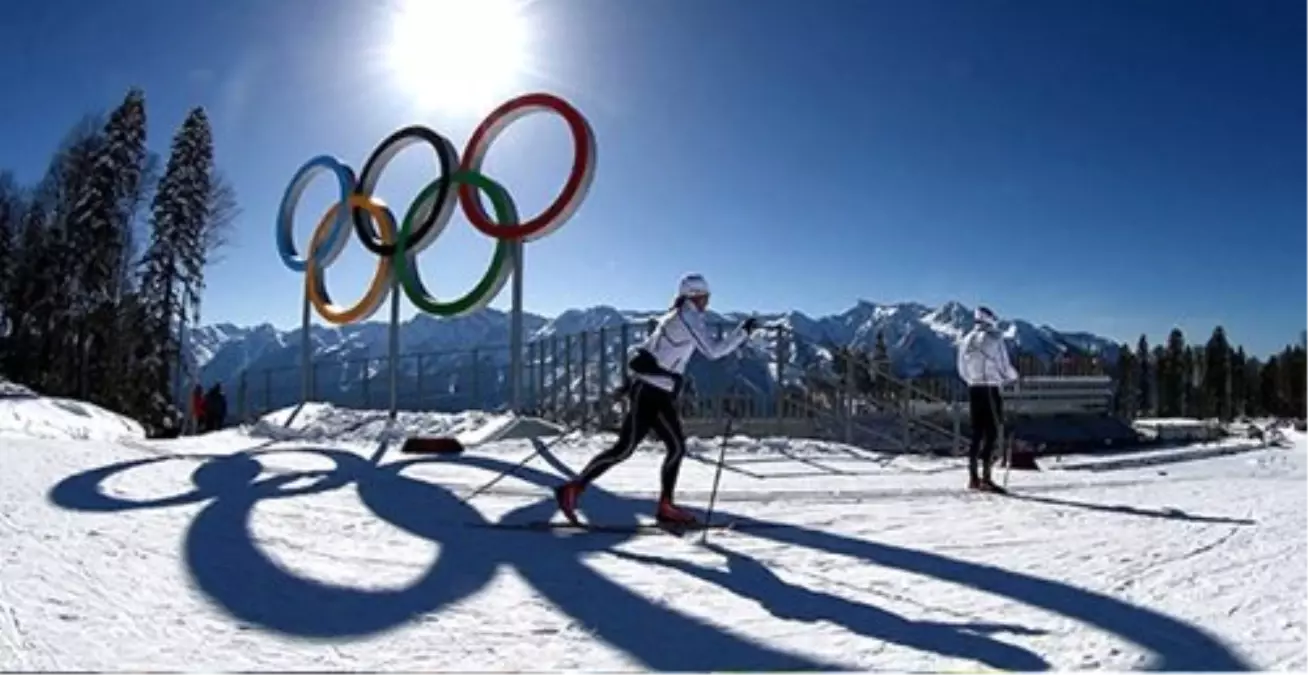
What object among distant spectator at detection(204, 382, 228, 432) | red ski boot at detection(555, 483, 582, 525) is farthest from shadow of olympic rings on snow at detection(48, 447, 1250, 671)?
distant spectator at detection(204, 382, 228, 432)

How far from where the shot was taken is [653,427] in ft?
22.1

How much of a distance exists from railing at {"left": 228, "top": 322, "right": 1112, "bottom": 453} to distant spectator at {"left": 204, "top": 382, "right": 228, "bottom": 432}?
0.98m

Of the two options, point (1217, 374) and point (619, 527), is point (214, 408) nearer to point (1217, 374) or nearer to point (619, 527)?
point (619, 527)

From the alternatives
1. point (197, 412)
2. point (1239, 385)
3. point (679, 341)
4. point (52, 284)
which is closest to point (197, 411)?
point (197, 412)

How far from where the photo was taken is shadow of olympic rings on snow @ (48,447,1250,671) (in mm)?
3545

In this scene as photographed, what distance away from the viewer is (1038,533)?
630 cm

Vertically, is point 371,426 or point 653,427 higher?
point 653,427

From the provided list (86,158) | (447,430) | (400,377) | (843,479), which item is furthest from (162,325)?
(843,479)

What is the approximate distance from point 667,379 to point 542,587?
7.75 feet

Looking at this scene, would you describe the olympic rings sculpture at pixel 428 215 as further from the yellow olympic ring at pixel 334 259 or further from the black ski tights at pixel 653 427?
the black ski tights at pixel 653 427

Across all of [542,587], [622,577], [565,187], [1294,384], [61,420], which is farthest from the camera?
[1294,384]

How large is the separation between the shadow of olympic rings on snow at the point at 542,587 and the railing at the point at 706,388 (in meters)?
6.23

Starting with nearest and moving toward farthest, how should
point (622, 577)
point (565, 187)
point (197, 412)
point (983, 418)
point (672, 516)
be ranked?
point (622, 577)
point (672, 516)
point (983, 418)
point (565, 187)
point (197, 412)

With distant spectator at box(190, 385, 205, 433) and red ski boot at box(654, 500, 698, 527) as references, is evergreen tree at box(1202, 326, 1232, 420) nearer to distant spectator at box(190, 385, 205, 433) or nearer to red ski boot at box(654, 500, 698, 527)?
distant spectator at box(190, 385, 205, 433)
